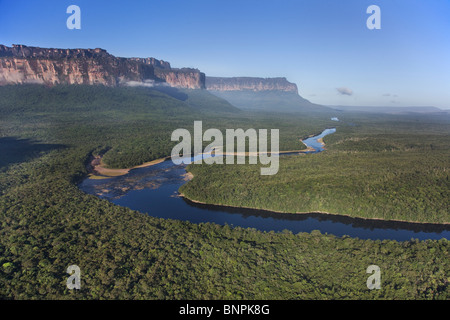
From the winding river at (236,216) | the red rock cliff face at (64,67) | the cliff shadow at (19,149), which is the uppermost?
the red rock cliff face at (64,67)

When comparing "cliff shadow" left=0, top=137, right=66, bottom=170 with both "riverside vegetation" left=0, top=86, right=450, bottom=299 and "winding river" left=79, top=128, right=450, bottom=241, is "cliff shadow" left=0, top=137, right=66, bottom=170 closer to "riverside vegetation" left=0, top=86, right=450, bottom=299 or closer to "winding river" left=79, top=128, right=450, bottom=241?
"riverside vegetation" left=0, top=86, right=450, bottom=299

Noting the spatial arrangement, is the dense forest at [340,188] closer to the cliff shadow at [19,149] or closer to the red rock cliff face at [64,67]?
the cliff shadow at [19,149]

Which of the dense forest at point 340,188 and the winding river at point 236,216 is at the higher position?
the dense forest at point 340,188

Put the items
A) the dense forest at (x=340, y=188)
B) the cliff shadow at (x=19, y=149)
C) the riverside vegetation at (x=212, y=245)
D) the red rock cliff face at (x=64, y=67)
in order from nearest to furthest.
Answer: the riverside vegetation at (x=212, y=245) < the dense forest at (x=340, y=188) < the cliff shadow at (x=19, y=149) < the red rock cliff face at (x=64, y=67)

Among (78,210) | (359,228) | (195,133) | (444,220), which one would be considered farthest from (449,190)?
(195,133)

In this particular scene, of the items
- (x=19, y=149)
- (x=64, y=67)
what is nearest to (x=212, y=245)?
(x=19, y=149)

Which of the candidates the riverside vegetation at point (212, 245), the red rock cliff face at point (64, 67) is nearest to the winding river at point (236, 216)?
the riverside vegetation at point (212, 245)

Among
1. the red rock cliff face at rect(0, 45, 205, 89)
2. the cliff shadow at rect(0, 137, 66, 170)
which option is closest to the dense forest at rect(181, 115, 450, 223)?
the cliff shadow at rect(0, 137, 66, 170)
